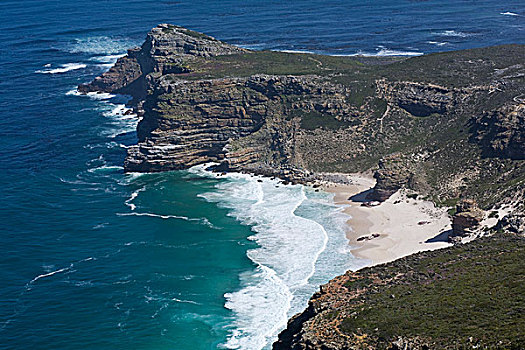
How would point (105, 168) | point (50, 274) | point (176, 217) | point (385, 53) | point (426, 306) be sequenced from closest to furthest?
1. point (426, 306)
2. point (50, 274)
3. point (176, 217)
4. point (105, 168)
5. point (385, 53)

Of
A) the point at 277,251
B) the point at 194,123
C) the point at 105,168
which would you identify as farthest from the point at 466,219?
the point at 105,168

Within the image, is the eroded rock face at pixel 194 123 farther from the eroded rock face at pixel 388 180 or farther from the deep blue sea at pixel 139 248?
the eroded rock face at pixel 388 180

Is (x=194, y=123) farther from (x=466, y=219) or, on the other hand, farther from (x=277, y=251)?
(x=466, y=219)

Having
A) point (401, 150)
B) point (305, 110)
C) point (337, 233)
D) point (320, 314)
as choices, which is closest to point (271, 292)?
point (337, 233)

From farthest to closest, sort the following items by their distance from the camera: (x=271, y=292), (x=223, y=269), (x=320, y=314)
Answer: (x=223, y=269), (x=271, y=292), (x=320, y=314)

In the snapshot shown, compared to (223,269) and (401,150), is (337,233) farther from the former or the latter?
(401,150)

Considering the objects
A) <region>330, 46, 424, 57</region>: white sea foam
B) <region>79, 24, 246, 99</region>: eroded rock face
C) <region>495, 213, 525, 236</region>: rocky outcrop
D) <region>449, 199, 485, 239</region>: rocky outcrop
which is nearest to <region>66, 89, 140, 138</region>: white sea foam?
<region>79, 24, 246, 99</region>: eroded rock face

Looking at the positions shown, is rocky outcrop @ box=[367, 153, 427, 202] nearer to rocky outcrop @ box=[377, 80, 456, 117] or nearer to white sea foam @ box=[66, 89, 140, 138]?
rocky outcrop @ box=[377, 80, 456, 117]
